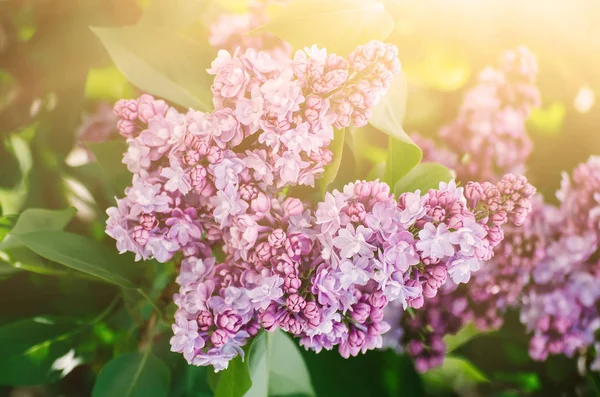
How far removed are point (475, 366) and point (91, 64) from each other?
0.75 meters

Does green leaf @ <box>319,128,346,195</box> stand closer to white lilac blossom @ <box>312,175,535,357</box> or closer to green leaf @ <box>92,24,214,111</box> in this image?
white lilac blossom @ <box>312,175,535,357</box>

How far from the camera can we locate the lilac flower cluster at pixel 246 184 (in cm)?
49

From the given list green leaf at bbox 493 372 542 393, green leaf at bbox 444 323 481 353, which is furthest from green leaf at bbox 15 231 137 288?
green leaf at bbox 493 372 542 393

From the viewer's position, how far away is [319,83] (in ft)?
1.61

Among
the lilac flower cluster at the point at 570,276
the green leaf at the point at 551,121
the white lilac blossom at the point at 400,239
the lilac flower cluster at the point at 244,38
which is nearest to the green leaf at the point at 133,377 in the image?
the white lilac blossom at the point at 400,239

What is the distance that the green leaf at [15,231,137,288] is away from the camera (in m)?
0.59

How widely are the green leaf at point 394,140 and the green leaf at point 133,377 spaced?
331mm

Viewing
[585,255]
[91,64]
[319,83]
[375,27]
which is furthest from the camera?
[91,64]

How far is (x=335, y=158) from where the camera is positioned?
0.55m

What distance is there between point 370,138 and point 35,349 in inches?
20.1

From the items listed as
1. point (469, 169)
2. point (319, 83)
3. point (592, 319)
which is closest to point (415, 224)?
point (319, 83)

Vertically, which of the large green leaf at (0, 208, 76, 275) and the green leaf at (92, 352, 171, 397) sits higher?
the large green leaf at (0, 208, 76, 275)

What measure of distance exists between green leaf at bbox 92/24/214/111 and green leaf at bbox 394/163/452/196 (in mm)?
224

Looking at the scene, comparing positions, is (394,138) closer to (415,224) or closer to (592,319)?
(415,224)
